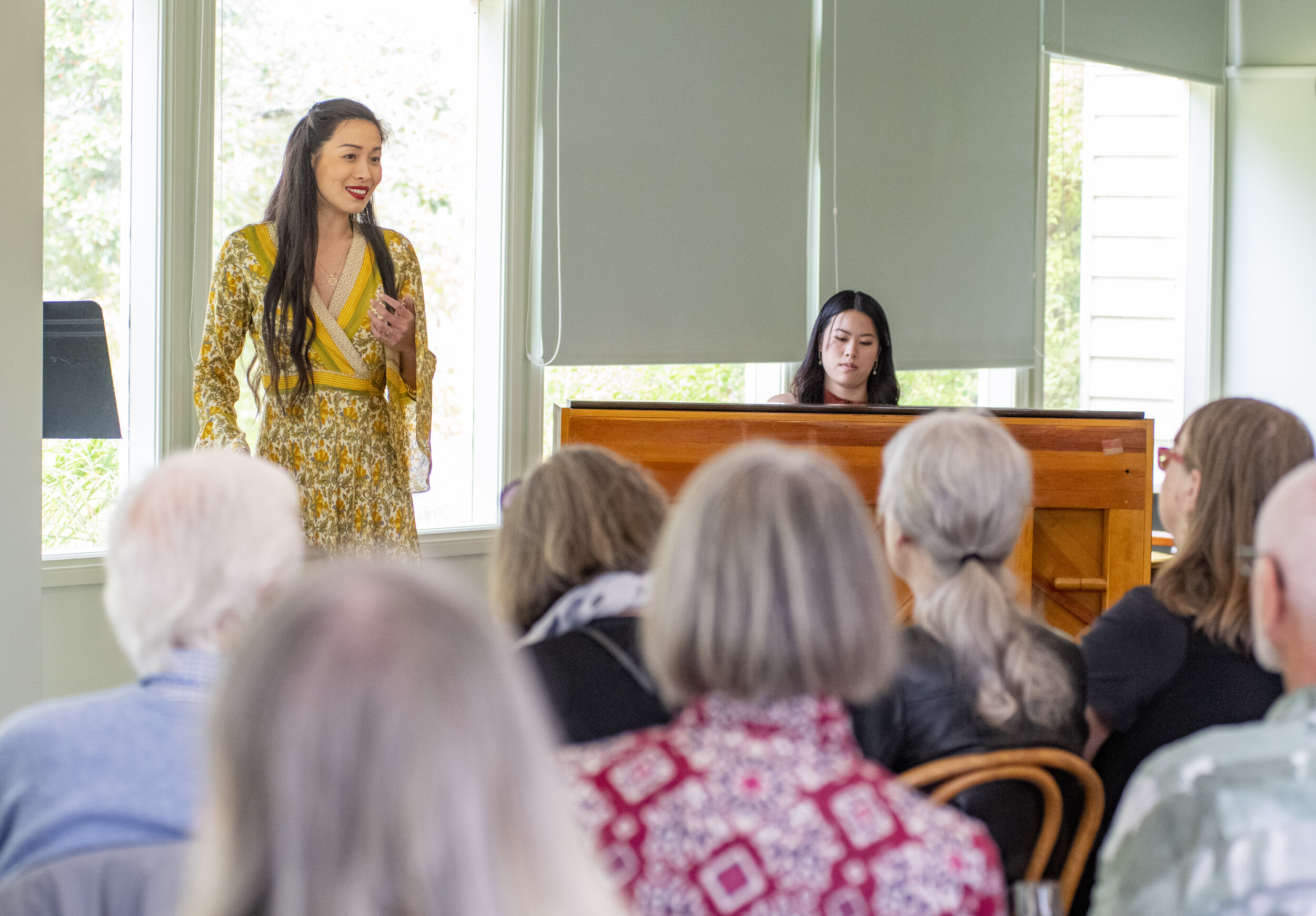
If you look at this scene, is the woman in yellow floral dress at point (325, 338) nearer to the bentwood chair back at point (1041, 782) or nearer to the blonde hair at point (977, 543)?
the blonde hair at point (977, 543)

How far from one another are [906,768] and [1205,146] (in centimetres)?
573

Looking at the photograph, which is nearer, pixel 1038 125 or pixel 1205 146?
pixel 1038 125

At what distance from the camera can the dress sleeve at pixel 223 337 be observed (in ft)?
9.63

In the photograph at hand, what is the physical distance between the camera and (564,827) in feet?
2.38

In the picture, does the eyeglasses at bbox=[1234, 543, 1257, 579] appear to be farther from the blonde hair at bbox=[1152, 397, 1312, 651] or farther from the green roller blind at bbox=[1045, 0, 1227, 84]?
the green roller blind at bbox=[1045, 0, 1227, 84]

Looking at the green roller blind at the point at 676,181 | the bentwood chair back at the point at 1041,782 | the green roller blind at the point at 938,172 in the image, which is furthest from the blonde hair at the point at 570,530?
the green roller blind at the point at 938,172

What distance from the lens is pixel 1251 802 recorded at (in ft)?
3.70

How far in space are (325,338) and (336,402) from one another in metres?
0.15

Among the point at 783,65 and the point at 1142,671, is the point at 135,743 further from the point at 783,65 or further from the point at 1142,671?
the point at 783,65

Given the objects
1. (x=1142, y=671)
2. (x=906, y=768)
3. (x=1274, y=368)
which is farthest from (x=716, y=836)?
(x=1274, y=368)

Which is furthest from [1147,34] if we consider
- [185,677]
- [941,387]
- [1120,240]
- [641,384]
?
[185,677]

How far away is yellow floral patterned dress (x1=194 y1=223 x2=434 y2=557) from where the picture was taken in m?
2.96

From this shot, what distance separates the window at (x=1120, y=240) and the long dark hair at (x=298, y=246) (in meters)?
3.78

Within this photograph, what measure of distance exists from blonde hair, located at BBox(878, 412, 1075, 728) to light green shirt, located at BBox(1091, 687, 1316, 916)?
0.45 meters
